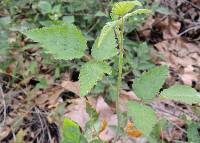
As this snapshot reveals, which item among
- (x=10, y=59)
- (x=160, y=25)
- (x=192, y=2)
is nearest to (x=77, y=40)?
(x=10, y=59)

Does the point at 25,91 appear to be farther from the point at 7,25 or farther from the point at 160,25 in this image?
the point at 160,25

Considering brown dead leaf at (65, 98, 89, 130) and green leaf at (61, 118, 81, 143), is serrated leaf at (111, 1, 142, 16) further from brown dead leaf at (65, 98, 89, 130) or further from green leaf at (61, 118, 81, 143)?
brown dead leaf at (65, 98, 89, 130)

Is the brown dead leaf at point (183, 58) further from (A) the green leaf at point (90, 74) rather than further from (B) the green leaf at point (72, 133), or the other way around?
(A) the green leaf at point (90, 74)

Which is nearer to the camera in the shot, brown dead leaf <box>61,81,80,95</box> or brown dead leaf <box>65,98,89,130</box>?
brown dead leaf <box>65,98,89,130</box>

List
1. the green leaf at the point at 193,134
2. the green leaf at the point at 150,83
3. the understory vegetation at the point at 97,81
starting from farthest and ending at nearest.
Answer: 1. the understory vegetation at the point at 97,81
2. the green leaf at the point at 193,134
3. the green leaf at the point at 150,83

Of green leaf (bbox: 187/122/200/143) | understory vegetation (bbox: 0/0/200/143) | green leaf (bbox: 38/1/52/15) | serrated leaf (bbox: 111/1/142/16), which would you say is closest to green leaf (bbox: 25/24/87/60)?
serrated leaf (bbox: 111/1/142/16)

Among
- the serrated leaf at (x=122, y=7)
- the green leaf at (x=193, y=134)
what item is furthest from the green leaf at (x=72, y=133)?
the green leaf at (x=193, y=134)

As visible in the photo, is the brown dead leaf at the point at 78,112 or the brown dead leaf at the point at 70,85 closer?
the brown dead leaf at the point at 78,112
